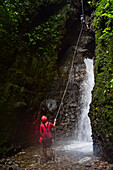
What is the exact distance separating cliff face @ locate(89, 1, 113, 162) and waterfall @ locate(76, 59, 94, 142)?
310 centimetres

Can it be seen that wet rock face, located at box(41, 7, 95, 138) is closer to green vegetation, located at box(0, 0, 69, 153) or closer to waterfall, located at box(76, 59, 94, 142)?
waterfall, located at box(76, 59, 94, 142)

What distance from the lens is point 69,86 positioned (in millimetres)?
9242

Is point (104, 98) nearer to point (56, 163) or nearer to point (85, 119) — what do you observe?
point (56, 163)

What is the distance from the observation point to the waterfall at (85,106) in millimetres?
7411

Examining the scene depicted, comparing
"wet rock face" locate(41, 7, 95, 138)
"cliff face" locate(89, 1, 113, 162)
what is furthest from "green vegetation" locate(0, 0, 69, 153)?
"cliff face" locate(89, 1, 113, 162)

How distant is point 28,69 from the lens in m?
7.08

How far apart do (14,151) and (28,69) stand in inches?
167

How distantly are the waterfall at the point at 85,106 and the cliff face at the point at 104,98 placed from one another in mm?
3098

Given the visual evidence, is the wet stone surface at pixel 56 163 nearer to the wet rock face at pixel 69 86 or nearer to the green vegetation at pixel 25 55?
the green vegetation at pixel 25 55

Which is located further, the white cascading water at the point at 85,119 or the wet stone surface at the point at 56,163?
the white cascading water at the point at 85,119

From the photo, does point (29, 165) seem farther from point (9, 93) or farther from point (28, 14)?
point (28, 14)

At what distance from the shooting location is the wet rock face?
781 centimetres

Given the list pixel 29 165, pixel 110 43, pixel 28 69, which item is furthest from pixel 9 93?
pixel 110 43

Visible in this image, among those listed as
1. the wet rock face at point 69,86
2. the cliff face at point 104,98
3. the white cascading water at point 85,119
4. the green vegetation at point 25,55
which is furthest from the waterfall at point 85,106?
the cliff face at point 104,98
